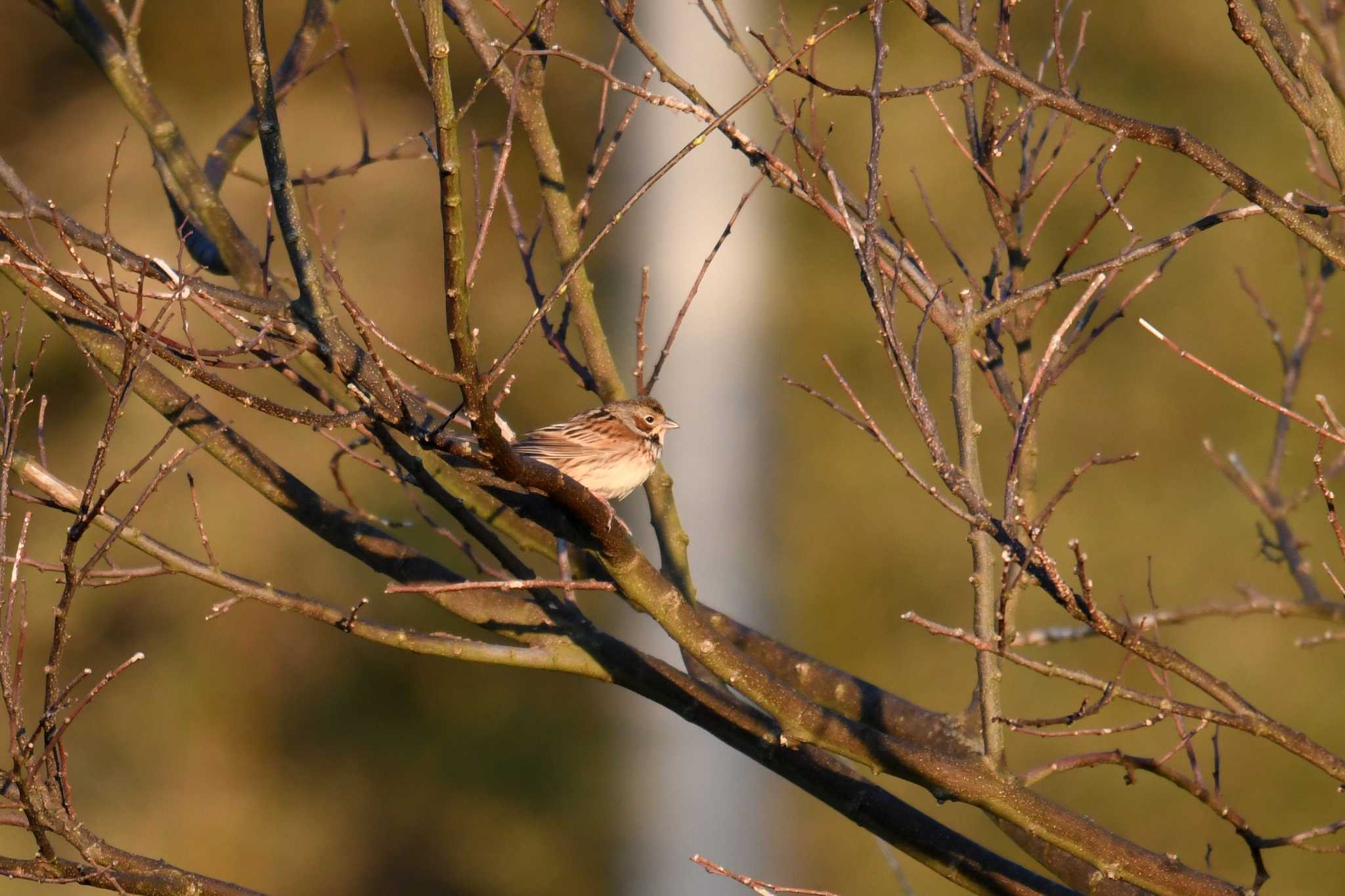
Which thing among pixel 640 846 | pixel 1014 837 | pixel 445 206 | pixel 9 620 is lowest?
pixel 9 620

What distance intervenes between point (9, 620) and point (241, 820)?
8833mm

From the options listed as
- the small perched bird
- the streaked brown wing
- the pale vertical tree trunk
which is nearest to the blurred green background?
the pale vertical tree trunk

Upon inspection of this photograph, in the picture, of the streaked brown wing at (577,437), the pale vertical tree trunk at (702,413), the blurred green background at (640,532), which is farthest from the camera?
the pale vertical tree trunk at (702,413)

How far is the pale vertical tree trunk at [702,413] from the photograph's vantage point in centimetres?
1167

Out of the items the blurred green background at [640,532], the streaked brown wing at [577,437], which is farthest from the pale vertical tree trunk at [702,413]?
the streaked brown wing at [577,437]

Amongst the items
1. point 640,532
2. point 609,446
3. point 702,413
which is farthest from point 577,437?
point 702,413

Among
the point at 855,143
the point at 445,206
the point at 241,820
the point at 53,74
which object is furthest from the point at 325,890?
the point at 445,206

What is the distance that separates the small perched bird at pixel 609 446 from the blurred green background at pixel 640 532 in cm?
510

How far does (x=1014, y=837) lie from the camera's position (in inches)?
126

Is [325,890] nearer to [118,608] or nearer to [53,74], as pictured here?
[118,608]

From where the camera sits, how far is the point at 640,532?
36.2 ft

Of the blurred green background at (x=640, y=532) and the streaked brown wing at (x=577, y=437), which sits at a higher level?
the blurred green background at (x=640, y=532)

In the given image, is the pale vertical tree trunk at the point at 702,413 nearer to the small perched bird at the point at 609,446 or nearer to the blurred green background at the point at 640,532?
the blurred green background at the point at 640,532

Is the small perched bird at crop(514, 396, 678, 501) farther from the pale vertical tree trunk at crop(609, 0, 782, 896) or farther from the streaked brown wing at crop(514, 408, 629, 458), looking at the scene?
the pale vertical tree trunk at crop(609, 0, 782, 896)
